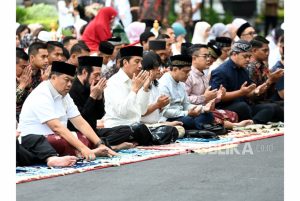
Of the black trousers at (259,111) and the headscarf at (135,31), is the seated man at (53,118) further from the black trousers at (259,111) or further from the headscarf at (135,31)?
the headscarf at (135,31)

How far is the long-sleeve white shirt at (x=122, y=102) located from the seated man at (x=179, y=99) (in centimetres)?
103

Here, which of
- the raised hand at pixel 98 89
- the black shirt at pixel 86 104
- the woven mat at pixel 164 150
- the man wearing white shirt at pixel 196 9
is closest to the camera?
the woven mat at pixel 164 150

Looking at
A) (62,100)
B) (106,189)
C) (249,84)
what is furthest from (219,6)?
(106,189)

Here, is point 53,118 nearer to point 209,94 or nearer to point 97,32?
point 209,94

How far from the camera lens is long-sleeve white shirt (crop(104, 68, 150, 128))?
12.2 meters

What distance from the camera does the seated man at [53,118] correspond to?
10727mm

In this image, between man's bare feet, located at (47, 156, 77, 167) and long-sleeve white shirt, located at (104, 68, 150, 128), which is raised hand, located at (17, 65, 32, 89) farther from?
man's bare feet, located at (47, 156, 77, 167)

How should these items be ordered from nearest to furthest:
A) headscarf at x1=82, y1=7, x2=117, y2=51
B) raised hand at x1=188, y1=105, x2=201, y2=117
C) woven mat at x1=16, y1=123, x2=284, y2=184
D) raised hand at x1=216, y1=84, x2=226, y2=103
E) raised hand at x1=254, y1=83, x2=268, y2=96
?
woven mat at x1=16, y1=123, x2=284, y2=184
raised hand at x1=188, y1=105, x2=201, y2=117
raised hand at x1=216, y1=84, x2=226, y2=103
raised hand at x1=254, y1=83, x2=268, y2=96
headscarf at x1=82, y1=7, x2=117, y2=51

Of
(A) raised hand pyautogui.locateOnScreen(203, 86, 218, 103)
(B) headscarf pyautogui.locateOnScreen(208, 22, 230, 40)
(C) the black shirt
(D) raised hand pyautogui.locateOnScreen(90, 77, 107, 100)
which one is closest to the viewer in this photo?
(D) raised hand pyautogui.locateOnScreen(90, 77, 107, 100)

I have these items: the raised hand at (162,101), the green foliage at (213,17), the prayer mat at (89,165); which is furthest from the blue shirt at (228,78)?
the green foliage at (213,17)

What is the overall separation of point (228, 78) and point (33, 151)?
15.9 feet

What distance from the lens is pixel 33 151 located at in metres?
10.6

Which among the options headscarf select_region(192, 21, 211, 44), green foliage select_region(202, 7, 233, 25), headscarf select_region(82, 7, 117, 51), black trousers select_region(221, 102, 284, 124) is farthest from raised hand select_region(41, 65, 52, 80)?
green foliage select_region(202, 7, 233, 25)

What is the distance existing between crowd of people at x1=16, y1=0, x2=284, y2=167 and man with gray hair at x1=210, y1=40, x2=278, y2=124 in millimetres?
13
